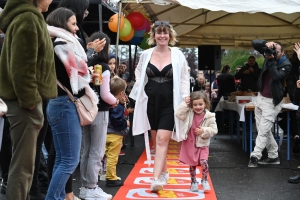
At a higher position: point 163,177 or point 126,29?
point 126,29

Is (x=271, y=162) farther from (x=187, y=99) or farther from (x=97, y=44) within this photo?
(x=97, y=44)

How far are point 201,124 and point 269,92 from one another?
244 cm

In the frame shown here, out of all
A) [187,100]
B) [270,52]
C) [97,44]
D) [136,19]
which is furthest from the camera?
[136,19]

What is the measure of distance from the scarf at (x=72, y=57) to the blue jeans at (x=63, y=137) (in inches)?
6.9

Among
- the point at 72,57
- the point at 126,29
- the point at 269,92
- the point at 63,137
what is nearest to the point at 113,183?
the point at 63,137

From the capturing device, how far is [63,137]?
478cm

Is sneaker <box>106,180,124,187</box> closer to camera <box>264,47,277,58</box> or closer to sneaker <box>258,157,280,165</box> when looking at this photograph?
sneaker <box>258,157,280,165</box>

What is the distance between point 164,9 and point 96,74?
7.44m

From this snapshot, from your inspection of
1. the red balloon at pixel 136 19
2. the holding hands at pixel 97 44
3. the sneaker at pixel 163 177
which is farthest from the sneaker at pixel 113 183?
the red balloon at pixel 136 19

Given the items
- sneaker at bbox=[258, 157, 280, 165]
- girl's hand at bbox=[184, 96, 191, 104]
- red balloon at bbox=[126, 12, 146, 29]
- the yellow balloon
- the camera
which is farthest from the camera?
red balloon at bbox=[126, 12, 146, 29]

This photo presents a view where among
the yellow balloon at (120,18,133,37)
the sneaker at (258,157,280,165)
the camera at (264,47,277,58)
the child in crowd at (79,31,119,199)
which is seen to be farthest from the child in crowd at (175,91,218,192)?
the yellow balloon at (120,18,133,37)

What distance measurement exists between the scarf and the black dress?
172 cm

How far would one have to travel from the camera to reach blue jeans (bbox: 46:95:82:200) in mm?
4773

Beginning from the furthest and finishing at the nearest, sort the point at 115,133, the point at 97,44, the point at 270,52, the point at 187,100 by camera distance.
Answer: the point at 270,52 < the point at 115,133 < the point at 187,100 < the point at 97,44
